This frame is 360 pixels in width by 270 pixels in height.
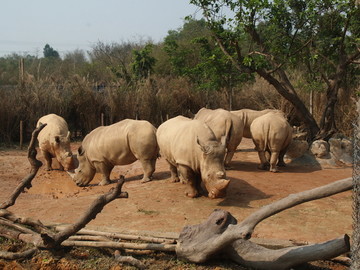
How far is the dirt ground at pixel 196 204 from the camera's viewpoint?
20.2 feet

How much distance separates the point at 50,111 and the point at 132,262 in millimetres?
12087

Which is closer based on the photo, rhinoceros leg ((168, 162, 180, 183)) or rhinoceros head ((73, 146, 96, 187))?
rhinoceros leg ((168, 162, 180, 183))

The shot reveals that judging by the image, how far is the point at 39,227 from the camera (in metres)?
5.54

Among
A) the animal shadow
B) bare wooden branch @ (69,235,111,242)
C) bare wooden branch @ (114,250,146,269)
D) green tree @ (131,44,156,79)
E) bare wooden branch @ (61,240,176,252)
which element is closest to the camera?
bare wooden branch @ (114,250,146,269)

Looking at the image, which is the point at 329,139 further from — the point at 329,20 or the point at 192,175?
the point at 192,175

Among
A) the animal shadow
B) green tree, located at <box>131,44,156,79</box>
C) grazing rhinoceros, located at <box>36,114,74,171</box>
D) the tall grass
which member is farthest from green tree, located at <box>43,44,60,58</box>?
the animal shadow

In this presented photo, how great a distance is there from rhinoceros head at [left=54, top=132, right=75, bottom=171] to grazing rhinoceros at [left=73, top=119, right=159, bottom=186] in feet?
3.17

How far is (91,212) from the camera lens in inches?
178

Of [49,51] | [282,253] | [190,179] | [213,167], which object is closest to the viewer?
[282,253]

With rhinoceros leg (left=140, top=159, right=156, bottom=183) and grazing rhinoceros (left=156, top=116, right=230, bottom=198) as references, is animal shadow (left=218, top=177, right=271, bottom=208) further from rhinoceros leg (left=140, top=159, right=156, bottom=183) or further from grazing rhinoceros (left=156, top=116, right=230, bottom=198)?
rhinoceros leg (left=140, top=159, right=156, bottom=183)

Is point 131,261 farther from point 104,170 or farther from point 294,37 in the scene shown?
point 294,37

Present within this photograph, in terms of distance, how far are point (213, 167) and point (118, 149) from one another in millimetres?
3287

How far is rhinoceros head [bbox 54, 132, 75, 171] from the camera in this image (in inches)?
444

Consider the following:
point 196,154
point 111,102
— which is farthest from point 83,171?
point 111,102
